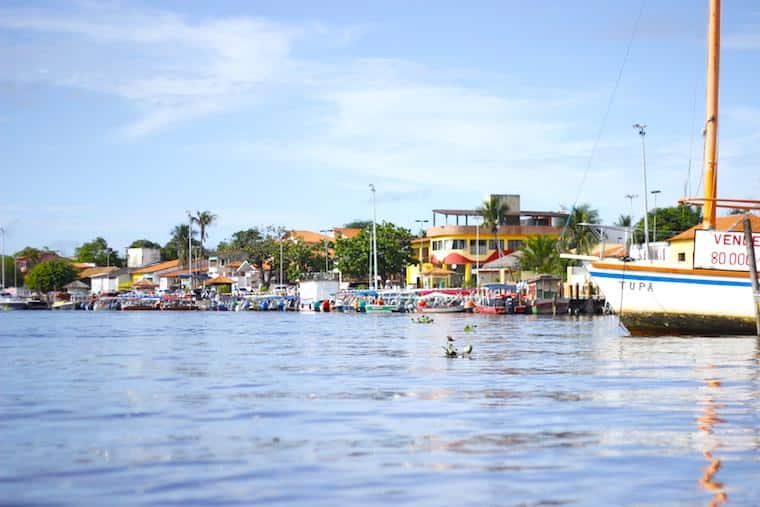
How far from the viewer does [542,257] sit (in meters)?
111

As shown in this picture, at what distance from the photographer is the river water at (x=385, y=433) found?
10.5 meters

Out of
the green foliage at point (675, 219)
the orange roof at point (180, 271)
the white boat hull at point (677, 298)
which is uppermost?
the green foliage at point (675, 219)

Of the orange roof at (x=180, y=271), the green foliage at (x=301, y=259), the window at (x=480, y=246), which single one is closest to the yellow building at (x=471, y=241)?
the window at (x=480, y=246)

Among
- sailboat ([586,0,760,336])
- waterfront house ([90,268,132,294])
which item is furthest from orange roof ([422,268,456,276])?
sailboat ([586,0,760,336])

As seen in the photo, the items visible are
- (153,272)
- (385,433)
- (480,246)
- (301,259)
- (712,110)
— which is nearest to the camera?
(385,433)

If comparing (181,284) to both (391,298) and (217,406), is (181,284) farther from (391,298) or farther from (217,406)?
(217,406)

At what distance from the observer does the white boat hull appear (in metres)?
39.4

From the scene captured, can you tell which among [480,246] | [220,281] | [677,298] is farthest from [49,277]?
[677,298]

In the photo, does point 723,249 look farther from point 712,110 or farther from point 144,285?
point 144,285

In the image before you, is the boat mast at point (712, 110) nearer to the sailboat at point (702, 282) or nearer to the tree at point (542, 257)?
the sailboat at point (702, 282)

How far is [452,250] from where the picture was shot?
13162 centimetres

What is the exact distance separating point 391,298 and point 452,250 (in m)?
22.9

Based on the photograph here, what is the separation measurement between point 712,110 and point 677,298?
25.9ft

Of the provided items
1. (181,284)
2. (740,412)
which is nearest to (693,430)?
(740,412)
